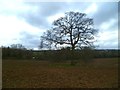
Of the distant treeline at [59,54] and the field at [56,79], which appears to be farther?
the distant treeline at [59,54]

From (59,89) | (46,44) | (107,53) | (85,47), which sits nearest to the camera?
(59,89)

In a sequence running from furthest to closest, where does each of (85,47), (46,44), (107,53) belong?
(107,53)
(46,44)
(85,47)

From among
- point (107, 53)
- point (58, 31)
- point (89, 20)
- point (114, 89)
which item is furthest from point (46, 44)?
point (114, 89)

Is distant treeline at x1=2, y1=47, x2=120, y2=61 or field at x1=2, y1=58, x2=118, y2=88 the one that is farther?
distant treeline at x1=2, y1=47, x2=120, y2=61

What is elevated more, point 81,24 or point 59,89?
point 81,24

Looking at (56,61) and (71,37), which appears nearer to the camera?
(71,37)

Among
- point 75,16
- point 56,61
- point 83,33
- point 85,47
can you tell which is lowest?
point 56,61

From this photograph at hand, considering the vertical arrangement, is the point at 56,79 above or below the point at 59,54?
below

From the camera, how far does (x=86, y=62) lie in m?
40.8

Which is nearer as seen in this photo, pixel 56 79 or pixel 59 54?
pixel 56 79

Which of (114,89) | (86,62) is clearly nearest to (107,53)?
(86,62)

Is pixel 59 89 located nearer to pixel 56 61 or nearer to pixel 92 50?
pixel 92 50

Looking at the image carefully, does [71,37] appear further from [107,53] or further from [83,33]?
[107,53]

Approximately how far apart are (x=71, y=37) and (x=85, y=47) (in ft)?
10.2
